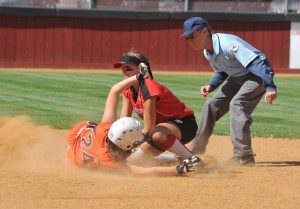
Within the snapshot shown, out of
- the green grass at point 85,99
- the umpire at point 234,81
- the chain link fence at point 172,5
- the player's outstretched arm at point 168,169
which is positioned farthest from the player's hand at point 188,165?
the chain link fence at point 172,5

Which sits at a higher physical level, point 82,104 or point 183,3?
point 183,3

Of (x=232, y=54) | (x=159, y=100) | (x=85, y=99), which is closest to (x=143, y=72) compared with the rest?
(x=159, y=100)

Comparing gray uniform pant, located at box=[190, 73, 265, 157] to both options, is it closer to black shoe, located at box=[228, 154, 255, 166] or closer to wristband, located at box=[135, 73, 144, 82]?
black shoe, located at box=[228, 154, 255, 166]

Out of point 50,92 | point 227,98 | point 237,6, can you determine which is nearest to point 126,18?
point 237,6

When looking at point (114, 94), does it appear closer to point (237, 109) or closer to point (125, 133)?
point (125, 133)

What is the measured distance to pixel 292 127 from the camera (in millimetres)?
12375

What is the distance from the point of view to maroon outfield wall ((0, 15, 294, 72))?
26984mm

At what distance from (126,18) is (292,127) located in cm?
1567

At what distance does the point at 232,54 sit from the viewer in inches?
323

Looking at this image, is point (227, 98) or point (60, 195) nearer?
point (60, 195)

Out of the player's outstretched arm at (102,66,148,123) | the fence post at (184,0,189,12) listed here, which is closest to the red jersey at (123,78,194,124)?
the player's outstretched arm at (102,66,148,123)

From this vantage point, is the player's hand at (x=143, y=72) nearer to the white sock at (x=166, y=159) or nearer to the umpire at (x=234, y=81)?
A: the umpire at (x=234, y=81)

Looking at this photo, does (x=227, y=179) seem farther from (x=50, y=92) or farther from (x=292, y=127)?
(x=50, y=92)

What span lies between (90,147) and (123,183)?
0.64 metres
